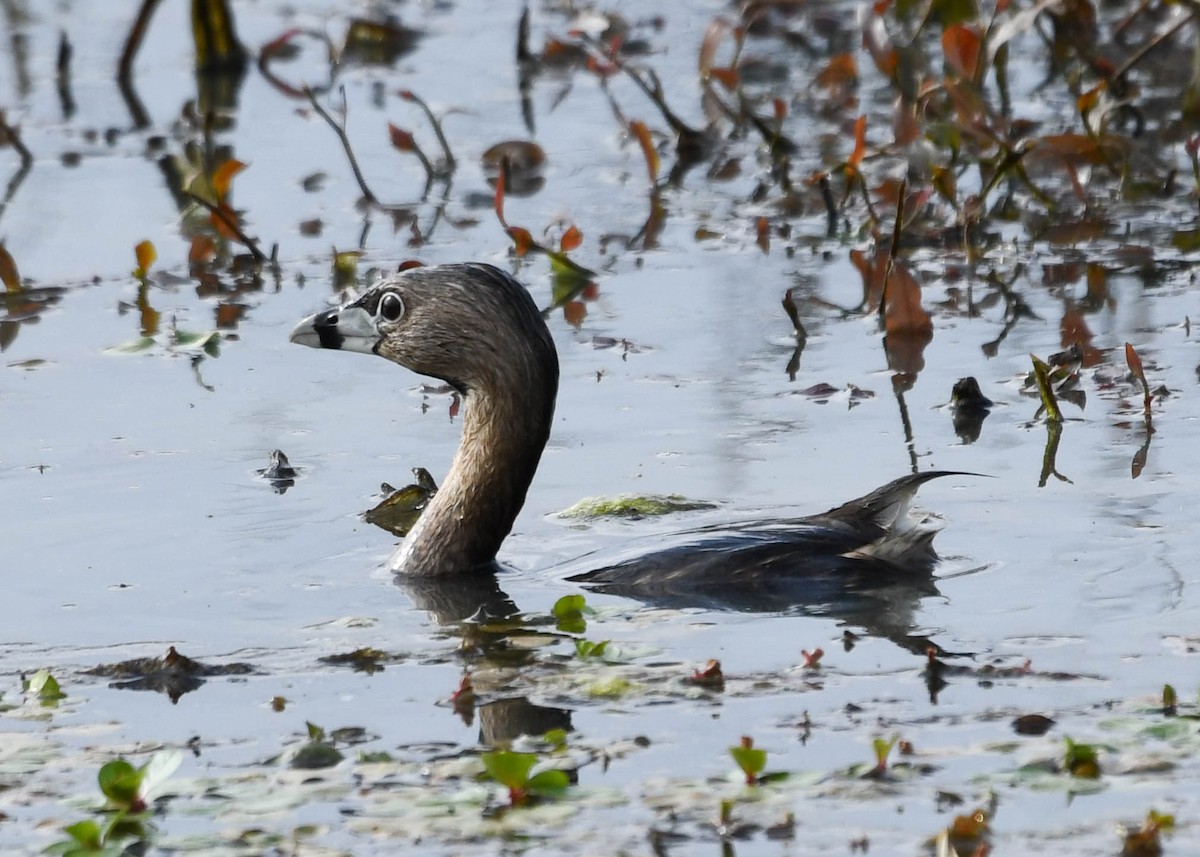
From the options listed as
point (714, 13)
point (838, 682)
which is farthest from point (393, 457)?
point (714, 13)

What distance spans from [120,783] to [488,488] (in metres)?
2.40

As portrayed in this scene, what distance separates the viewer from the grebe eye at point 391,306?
7.03 m

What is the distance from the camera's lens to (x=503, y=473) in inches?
267

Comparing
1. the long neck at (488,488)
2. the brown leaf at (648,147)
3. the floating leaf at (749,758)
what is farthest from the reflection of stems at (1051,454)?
the brown leaf at (648,147)

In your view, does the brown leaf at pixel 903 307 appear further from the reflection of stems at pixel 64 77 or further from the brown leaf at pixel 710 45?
the reflection of stems at pixel 64 77

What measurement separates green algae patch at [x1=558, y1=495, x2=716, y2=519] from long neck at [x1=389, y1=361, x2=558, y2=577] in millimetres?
269

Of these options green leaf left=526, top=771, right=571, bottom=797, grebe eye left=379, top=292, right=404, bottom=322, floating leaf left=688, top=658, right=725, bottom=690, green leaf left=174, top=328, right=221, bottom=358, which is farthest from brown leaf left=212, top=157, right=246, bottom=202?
green leaf left=526, top=771, right=571, bottom=797

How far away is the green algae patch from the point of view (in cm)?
698

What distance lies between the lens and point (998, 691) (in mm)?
5234

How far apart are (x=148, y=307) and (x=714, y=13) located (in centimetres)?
713

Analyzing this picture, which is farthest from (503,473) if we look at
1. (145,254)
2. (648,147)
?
(648,147)

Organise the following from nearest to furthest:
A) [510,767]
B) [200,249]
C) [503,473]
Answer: [510,767], [503,473], [200,249]

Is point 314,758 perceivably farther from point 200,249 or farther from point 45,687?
point 200,249

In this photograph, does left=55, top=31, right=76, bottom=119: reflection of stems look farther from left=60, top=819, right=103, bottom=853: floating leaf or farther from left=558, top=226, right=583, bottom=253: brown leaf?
left=60, top=819, right=103, bottom=853: floating leaf
